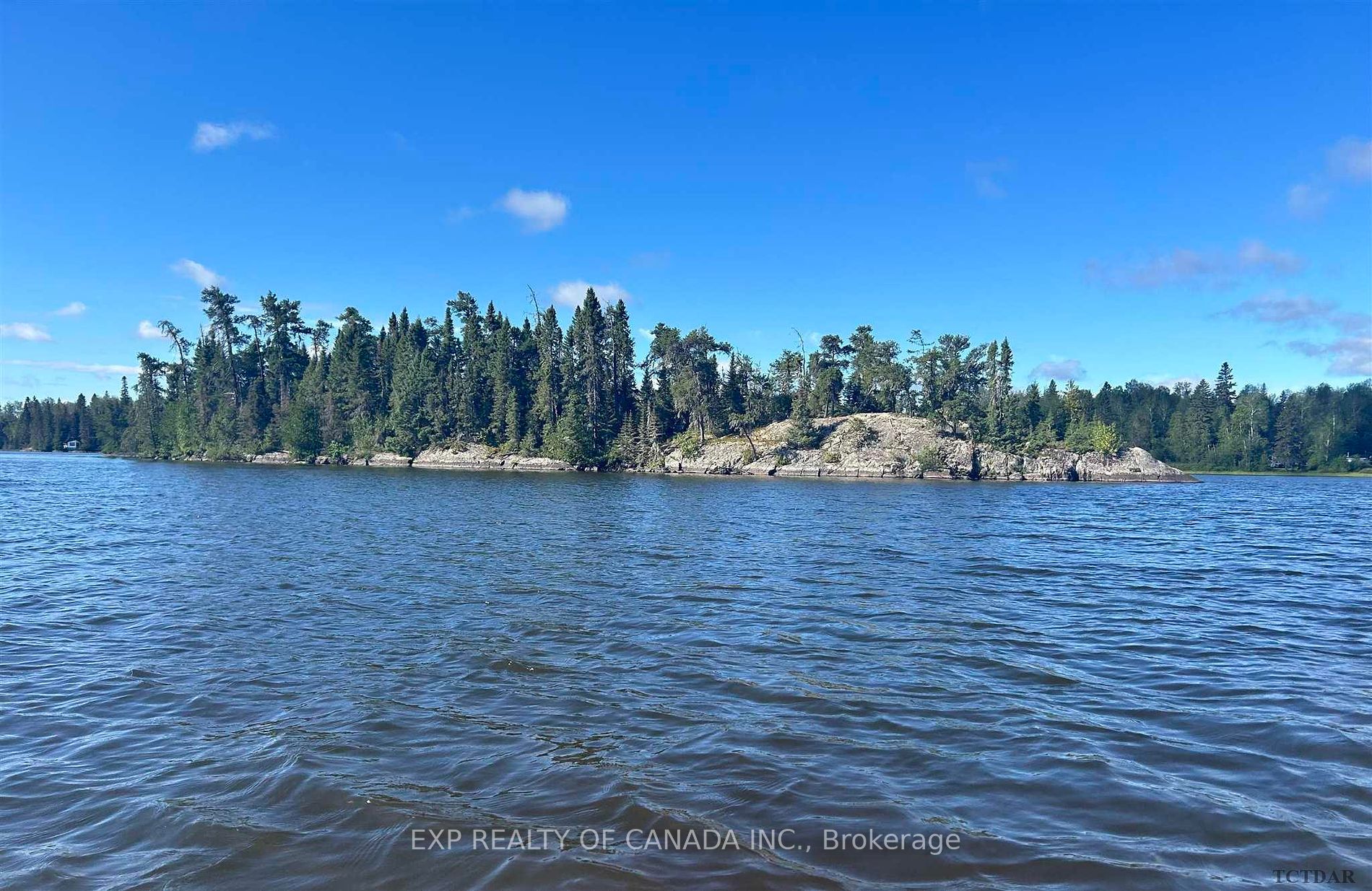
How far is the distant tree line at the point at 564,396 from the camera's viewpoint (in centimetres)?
12125

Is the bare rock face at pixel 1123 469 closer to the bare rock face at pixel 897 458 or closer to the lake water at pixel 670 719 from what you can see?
the bare rock face at pixel 897 458

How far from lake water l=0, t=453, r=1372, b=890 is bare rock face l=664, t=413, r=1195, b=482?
83.1 meters

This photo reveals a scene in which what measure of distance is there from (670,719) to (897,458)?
103 m

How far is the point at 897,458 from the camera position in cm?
10662

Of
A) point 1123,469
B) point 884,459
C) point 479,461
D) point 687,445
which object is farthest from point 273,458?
point 1123,469

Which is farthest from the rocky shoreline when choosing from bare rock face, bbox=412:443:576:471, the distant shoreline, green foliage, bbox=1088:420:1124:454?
the distant shoreline

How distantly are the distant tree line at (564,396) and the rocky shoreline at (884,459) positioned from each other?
2714 millimetres

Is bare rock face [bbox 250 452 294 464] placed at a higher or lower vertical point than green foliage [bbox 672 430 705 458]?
lower

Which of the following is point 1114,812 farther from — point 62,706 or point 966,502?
point 966,502

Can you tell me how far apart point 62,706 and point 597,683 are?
8400 mm

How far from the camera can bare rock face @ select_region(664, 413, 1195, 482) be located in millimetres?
106312

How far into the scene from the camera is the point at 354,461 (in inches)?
5182

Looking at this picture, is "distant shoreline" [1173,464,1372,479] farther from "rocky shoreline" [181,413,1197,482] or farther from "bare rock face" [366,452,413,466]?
"bare rock face" [366,452,413,466]

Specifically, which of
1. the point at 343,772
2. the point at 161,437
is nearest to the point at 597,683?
the point at 343,772
